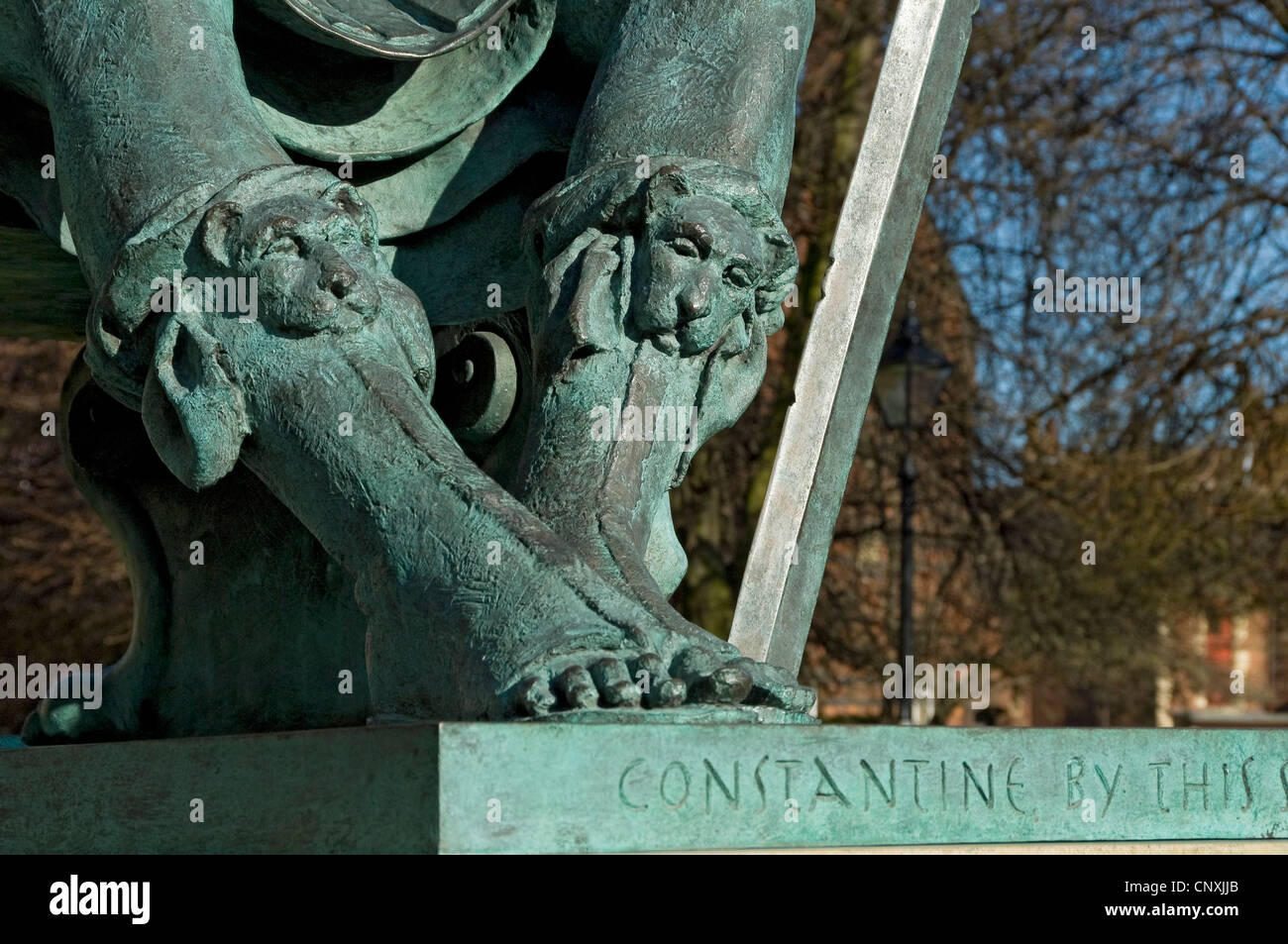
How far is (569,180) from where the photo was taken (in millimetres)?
2605

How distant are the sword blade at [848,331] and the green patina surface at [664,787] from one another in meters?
1.24

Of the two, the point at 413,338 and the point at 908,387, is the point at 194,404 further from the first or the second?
the point at 908,387

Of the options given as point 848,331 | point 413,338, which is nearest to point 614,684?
point 413,338

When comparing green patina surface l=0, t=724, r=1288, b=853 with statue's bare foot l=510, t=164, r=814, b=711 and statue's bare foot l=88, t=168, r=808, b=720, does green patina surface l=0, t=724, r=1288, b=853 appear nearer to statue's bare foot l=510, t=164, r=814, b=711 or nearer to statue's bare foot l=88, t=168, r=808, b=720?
statue's bare foot l=88, t=168, r=808, b=720

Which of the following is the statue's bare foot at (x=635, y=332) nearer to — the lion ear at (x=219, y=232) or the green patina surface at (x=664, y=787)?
the lion ear at (x=219, y=232)

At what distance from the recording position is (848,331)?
353cm

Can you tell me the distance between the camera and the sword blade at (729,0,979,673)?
3408 millimetres

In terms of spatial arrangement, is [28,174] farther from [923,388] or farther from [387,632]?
[923,388]

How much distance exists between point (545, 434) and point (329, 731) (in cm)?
63

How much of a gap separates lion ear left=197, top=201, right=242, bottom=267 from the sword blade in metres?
1.26

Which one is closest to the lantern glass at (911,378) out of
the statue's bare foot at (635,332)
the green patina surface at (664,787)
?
the statue's bare foot at (635,332)

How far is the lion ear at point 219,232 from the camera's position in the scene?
2338 millimetres

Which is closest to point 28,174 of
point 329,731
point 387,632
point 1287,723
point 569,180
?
point 569,180

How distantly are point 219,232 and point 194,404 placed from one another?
0.19 meters
